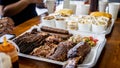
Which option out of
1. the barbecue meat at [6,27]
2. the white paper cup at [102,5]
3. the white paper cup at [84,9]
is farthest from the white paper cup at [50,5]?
the barbecue meat at [6,27]

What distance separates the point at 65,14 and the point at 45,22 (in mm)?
196

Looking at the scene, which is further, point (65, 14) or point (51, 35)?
point (65, 14)

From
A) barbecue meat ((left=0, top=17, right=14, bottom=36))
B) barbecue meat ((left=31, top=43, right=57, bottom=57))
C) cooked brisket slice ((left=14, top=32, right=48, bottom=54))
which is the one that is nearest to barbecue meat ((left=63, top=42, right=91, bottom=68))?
barbecue meat ((left=31, top=43, right=57, bottom=57))

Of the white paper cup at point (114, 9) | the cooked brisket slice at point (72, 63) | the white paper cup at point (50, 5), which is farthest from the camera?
the white paper cup at point (50, 5)

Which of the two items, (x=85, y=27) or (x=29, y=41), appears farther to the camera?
(x=85, y=27)

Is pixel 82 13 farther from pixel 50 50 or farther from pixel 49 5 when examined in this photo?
pixel 50 50

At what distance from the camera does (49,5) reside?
5.47 feet

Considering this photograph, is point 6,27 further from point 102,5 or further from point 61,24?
point 102,5

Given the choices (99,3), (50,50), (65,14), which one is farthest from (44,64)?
(99,3)

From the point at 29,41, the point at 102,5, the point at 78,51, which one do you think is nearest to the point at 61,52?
the point at 78,51

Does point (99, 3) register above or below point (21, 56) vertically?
above

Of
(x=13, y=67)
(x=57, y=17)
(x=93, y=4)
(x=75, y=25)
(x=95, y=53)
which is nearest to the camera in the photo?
Answer: (x=13, y=67)

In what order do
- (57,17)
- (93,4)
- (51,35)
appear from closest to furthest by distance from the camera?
(51,35), (57,17), (93,4)

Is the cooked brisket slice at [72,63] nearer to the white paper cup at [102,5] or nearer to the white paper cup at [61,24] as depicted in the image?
the white paper cup at [61,24]
